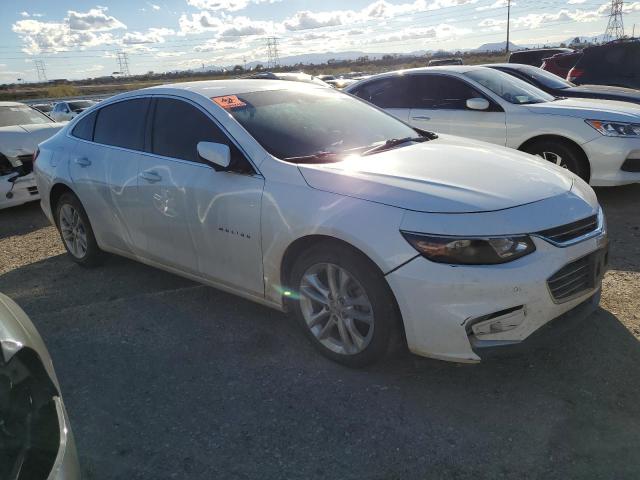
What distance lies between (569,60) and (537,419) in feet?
47.1

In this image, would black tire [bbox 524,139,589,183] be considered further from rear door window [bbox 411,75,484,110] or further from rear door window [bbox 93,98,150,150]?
rear door window [bbox 93,98,150,150]

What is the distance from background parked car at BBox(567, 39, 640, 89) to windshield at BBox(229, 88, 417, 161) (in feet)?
27.4

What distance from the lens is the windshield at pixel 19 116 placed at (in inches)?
333

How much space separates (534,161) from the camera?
3.61 meters

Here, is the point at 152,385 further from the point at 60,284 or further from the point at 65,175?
the point at 65,175

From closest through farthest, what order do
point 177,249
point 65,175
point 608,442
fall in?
1. point 608,442
2. point 177,249
3. point 65,175

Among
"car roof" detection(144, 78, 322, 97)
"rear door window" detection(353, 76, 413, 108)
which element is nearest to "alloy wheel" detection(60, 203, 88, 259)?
"car roof" detection(144, 78, 322, 97)

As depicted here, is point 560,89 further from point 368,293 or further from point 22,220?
point 22,220

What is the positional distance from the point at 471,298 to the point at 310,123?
177cm

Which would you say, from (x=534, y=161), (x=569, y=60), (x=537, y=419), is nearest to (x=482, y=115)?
(x=534, y=161)

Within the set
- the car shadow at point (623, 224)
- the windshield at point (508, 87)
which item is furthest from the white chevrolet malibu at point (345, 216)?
the windshield at point (508, 87)

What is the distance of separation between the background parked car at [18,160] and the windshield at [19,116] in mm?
99

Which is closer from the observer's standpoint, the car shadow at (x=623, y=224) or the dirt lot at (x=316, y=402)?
the dirt lot at (x=316, y=402)

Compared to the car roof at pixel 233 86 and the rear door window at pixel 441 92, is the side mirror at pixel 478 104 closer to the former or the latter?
the rear door window at pixel 441 92
